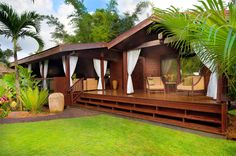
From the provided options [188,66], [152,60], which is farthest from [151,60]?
[188,66]

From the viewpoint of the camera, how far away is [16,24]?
8305 millimetres

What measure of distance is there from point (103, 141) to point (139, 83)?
754 centimetres

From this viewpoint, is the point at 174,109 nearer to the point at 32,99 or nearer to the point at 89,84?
the point at 32,99

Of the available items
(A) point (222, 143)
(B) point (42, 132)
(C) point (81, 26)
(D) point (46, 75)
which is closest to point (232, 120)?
(A) point (222, 143)

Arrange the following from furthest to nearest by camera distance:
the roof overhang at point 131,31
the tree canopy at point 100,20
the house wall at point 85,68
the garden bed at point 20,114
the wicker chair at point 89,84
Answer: the tree canopy at point 100,20, the house wall at point 85,68, the wicker chair at point 89,84, the garden bed at point 20,114, the roof overhang at point 131,31

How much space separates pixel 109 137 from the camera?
4.99 m

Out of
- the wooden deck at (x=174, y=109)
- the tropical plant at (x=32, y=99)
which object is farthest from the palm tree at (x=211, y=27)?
the tropical plant at (x=32, y=99)

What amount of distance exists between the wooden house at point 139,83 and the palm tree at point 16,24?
141cm

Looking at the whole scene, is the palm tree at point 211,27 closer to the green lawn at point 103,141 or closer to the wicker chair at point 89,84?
the green lawn at point 103,141

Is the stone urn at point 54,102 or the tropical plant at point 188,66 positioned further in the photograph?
the tropical plant at point 188,66

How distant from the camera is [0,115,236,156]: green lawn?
4.09 metres

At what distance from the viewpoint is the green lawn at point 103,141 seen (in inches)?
161

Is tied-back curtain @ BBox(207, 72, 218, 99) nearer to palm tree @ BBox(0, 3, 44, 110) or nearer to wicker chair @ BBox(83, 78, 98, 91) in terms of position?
wicker chair @ BBox(83, 78, 98, 91)

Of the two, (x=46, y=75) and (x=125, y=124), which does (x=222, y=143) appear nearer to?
(x=125, y=124)
